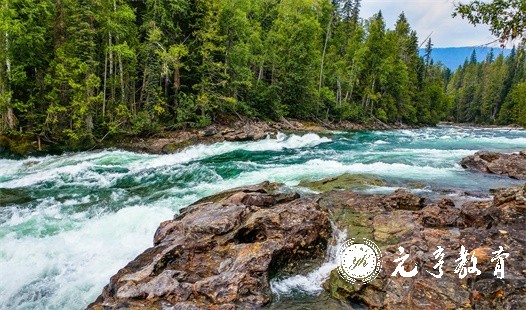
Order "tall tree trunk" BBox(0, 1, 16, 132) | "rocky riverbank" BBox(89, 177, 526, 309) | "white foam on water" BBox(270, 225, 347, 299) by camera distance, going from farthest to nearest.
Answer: "tall tree trunk" BBox(0, 1, 16, 132), "white foam on water" BBox(270, 225, 347, 299), "rocky riverbank" BBox(89, 177, 526, 309)

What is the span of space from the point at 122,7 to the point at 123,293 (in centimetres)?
2157

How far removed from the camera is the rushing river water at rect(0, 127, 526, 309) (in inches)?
270

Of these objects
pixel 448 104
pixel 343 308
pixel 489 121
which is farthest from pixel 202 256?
pixel 489 121

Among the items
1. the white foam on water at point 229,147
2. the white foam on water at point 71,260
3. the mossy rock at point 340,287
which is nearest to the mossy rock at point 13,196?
the white foam on water at point 71,260

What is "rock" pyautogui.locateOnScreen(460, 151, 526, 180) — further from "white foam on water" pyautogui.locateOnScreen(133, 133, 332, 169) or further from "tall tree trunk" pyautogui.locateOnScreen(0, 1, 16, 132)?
"tall tree trunk" pyautogui.locateOnScreen(0, 1, 16, 132)

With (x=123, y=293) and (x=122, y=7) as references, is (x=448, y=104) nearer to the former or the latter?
(x=122, y=7)

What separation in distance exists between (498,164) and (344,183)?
8381mm

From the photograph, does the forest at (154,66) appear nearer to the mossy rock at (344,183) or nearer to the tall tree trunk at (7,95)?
the tall tree trunk at (7,95)

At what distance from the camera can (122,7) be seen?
21766 millimetres

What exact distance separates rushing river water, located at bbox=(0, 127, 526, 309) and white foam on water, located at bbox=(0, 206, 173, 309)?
23 mm

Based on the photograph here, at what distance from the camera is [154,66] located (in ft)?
77.9

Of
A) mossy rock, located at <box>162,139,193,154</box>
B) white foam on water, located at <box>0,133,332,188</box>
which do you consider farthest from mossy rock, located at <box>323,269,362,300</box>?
mossy rock, located at <box>162,139,193,154</box>

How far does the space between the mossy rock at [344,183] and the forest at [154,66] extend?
210 inches

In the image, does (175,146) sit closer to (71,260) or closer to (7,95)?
(7,95)
